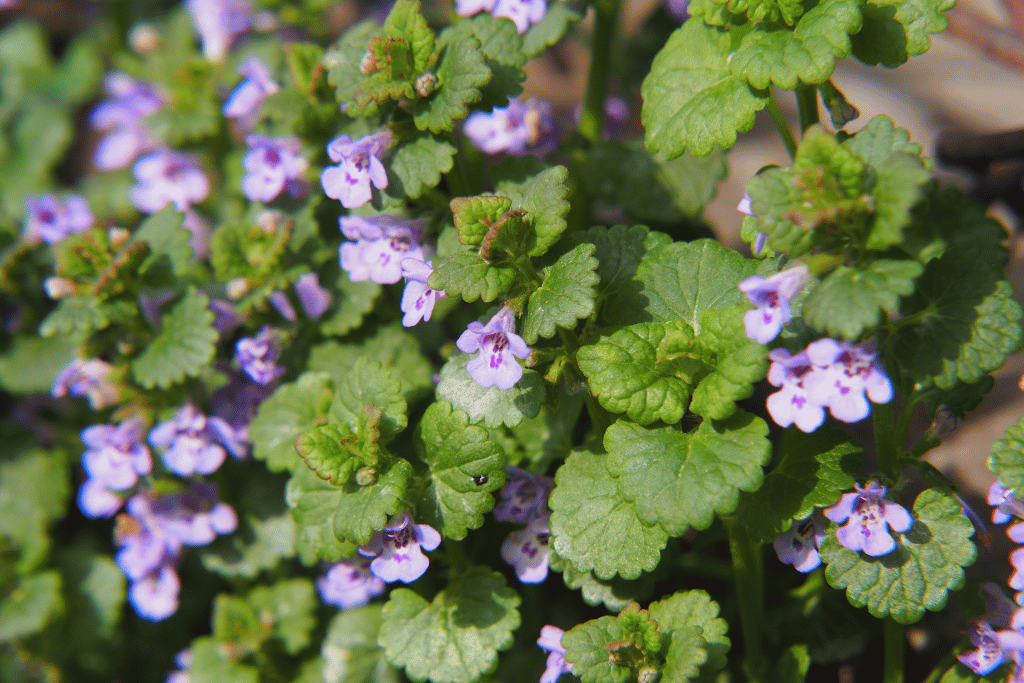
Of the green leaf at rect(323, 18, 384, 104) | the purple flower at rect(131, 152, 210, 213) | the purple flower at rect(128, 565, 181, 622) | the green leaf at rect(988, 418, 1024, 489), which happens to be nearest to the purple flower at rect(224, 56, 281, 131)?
the green leaf at rect(323, 18, 384, 104)

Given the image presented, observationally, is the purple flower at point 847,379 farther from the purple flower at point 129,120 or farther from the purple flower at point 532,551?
the purple flower at point 129,120

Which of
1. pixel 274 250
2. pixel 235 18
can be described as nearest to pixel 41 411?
pixel 274 250

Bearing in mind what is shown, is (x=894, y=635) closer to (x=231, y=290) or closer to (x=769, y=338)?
(x=769, y=338)

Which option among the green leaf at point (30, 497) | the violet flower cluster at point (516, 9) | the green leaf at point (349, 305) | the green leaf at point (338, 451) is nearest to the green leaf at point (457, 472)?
the green leaf at point (338, 451)

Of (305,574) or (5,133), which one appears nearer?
(305,574)

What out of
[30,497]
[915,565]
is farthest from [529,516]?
[30,497]

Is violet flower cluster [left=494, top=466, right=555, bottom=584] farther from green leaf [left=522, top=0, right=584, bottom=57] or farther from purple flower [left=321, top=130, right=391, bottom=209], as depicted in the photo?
green leaf [left=522, top=0, right=584, bottom=57]
